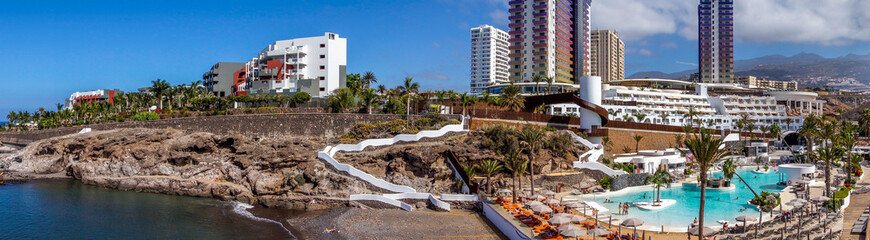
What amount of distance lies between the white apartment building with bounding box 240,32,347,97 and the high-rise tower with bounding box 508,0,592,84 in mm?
44196

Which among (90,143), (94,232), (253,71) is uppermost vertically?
(253,71)

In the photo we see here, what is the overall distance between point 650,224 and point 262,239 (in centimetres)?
2351

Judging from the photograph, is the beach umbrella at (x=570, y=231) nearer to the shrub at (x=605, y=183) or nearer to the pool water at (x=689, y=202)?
the pool water at (x=689, y=202)

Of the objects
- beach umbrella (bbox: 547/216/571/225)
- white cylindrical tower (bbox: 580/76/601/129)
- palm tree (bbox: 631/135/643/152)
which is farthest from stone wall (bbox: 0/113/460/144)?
beach umbrella (bbox: 547/216/571/225)

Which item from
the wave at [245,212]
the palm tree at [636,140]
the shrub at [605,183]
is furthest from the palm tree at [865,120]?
the wave at [245,212]

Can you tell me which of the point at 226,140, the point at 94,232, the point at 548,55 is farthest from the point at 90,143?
the point at 548,55

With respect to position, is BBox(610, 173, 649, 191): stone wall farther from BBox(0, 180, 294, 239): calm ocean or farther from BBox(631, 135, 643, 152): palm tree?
BBox(0, 180, 294, 239): calm ocean

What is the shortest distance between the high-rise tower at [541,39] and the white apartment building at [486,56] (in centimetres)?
6170

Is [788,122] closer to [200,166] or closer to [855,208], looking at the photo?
[855,208]

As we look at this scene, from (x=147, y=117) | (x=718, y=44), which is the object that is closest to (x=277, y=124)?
(x=147, y=117)

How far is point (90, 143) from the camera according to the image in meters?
56.4

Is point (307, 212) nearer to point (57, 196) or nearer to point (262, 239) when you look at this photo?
point (262, 239)

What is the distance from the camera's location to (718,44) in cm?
14900

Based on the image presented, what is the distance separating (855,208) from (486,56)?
154162mm
